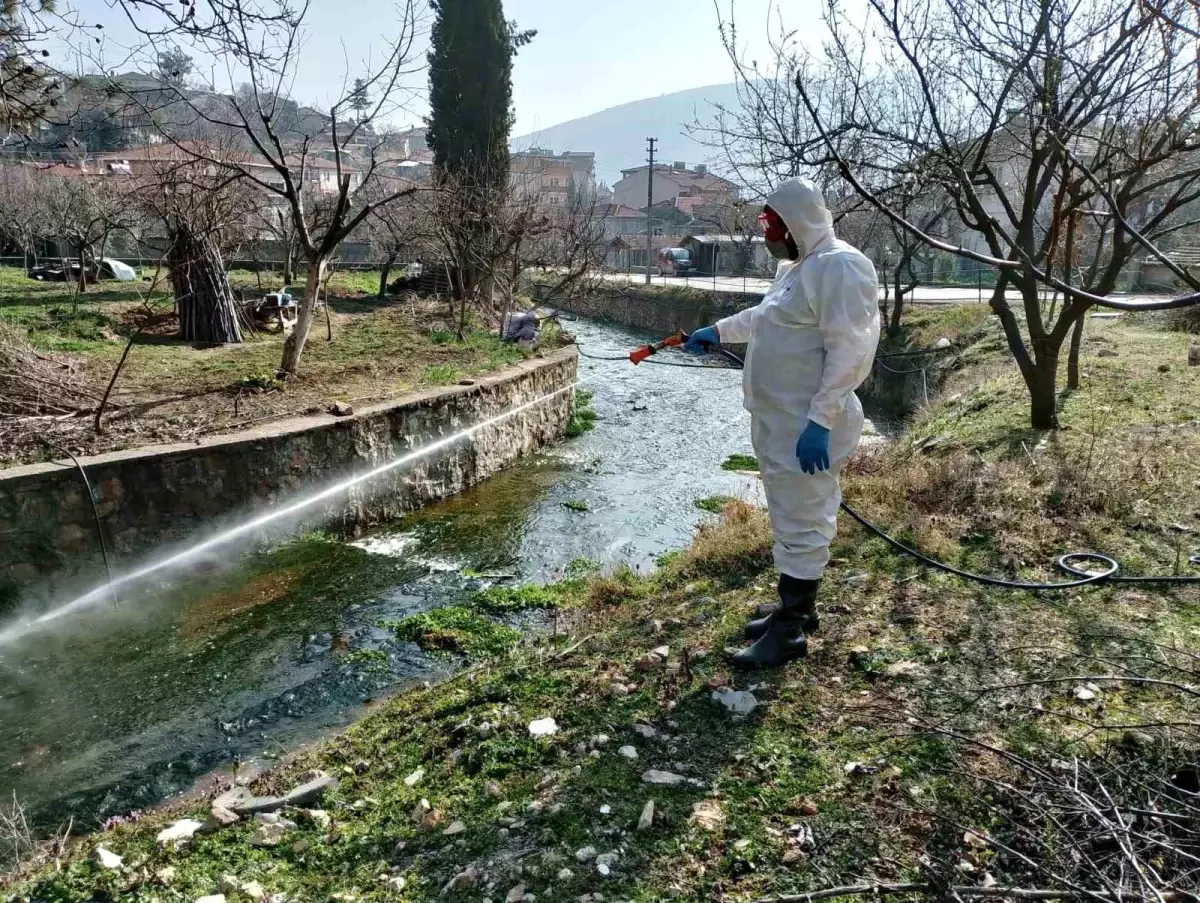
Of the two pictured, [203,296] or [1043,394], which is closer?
[1043,394]

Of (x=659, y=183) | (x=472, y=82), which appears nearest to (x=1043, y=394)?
(x=472, y=82)

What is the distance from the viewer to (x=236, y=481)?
24.1 feet

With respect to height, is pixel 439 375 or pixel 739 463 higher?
pixel 439 375

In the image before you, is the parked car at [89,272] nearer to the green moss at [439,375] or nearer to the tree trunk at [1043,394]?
the green moss at [439,375]

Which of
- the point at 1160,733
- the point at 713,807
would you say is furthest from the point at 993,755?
the point at 713,807

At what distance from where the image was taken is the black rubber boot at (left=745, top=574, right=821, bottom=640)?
3793 mm

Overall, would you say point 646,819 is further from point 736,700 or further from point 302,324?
point 302,324

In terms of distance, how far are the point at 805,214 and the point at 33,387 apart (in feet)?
24.4

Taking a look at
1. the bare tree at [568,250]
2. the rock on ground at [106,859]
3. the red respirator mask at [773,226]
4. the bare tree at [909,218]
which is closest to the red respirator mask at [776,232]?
the red respirator mask at [773,226]

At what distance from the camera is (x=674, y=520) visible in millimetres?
8961

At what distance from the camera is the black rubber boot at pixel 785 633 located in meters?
3.79

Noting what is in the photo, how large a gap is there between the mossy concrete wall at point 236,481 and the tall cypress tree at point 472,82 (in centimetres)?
1341

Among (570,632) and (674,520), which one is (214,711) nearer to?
(570,632)

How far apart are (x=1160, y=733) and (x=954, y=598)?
58.3 inches
